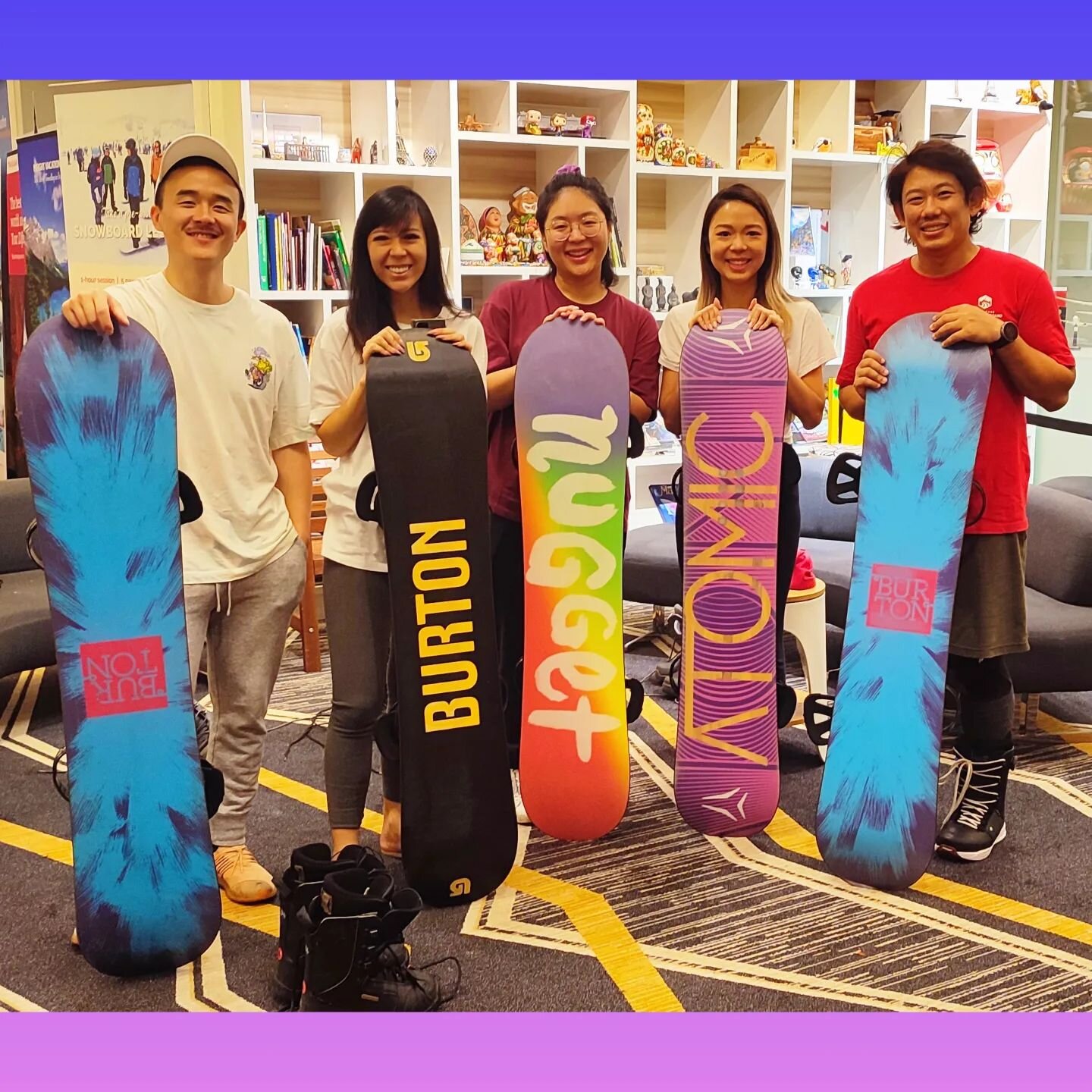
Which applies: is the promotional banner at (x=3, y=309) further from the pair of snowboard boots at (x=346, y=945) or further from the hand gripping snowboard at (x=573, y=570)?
the pair of snowboard boots at (x=346, y=945)

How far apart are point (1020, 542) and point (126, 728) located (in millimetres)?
1591

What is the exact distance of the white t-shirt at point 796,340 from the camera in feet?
7.36

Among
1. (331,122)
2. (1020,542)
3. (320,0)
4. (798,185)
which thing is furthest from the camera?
(798,185)

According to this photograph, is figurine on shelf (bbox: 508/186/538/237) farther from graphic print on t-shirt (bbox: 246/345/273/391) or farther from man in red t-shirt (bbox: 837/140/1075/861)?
graphic print on t-shirt (bbox: 246/345/273/391)

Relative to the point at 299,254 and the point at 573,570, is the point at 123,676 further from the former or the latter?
the point at 299,254

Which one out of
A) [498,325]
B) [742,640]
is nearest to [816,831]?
[742,640]

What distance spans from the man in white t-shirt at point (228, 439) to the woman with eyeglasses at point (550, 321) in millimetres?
392

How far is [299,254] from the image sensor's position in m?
3.83

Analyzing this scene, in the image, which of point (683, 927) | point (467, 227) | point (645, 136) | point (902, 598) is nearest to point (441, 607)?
point (683, 927)

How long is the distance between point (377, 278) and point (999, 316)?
109 cm

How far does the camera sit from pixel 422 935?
2.02m

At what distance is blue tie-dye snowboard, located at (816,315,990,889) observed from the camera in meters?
2.05

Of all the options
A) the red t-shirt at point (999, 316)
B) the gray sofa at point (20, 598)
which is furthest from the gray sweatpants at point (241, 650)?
the red t-shirt at point (999, 316)

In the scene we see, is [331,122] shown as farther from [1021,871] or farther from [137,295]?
[1021,871]
